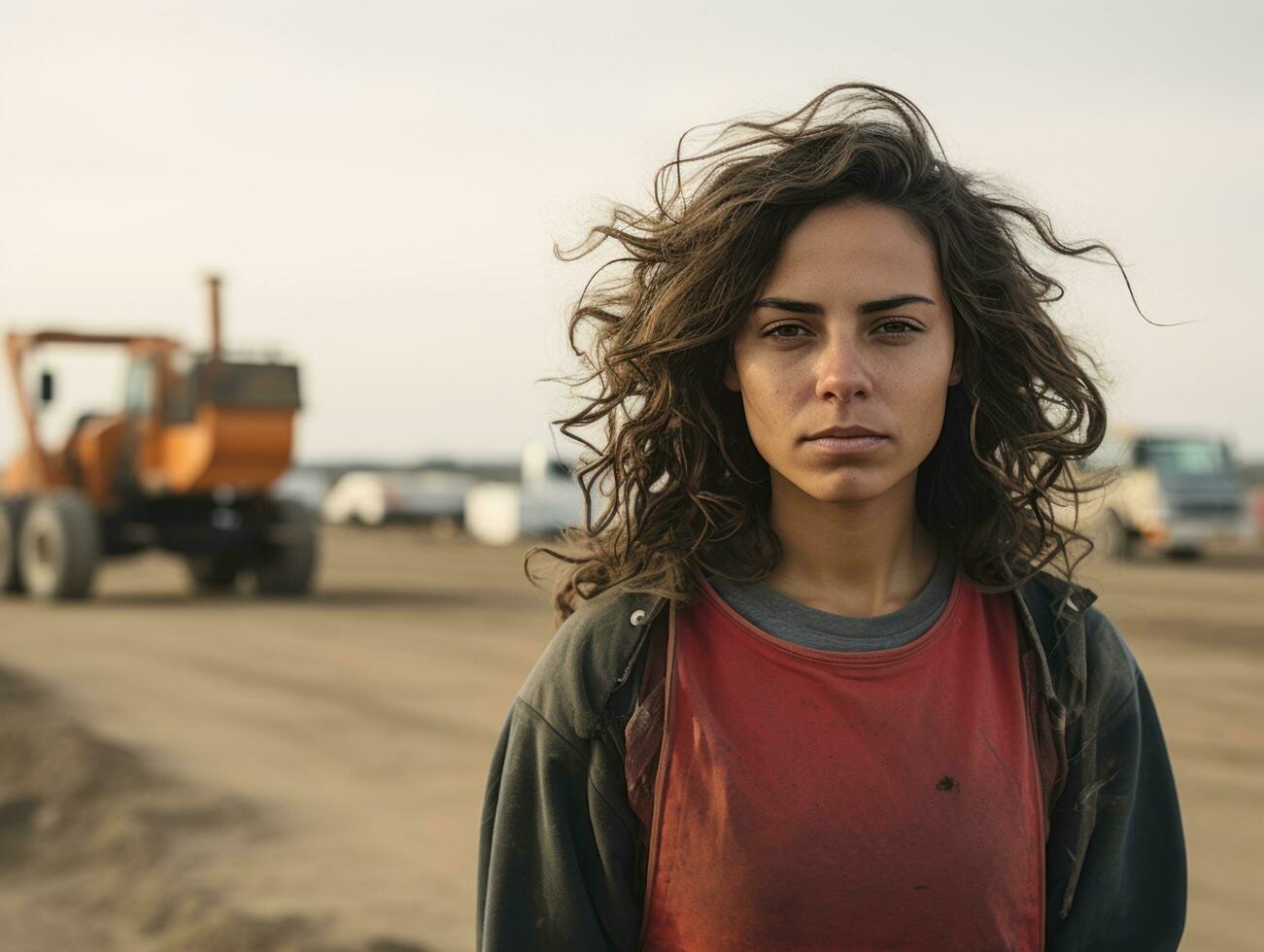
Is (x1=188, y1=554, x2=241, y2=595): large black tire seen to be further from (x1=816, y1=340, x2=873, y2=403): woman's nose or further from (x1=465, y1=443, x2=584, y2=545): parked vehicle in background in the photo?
(x1=816, y1=340, x2=873, y2=403): woman's nose

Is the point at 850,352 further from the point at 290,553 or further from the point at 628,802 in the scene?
the point at 290,553

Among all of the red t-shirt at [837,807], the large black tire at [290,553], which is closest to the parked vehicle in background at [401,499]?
the large black tire at [290,553]

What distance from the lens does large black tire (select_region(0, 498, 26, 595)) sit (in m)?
16.2

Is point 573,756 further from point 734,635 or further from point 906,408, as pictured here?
point 906,408

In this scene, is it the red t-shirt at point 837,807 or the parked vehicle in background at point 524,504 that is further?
the parked vehicle in background at point 524,504

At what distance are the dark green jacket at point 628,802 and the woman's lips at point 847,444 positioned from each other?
0.83 ft

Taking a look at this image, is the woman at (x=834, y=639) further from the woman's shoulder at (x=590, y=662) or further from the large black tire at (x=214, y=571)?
the large black tire at (x=214, y=571)

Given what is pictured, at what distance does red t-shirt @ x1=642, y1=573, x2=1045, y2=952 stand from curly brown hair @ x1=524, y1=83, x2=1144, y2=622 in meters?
0.16

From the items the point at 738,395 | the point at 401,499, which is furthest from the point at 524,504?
the point at 738,395

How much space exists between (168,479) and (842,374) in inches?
596

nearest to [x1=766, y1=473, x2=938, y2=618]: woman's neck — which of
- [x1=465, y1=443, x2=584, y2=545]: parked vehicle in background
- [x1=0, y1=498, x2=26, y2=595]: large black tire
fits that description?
[x1=0, y1=498, x2=26, y2=595]: large black tire

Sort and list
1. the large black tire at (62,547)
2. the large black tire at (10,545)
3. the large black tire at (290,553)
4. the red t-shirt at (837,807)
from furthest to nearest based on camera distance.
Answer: the large black tire at (10,545), the large black tire at (290,553), the large black tire at (62,547), the red t-shirt at (837,807)

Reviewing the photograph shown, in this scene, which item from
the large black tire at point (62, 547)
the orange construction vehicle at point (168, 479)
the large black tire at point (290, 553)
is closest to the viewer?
the large black tire at point (62, 547)

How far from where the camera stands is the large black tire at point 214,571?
17.2m
